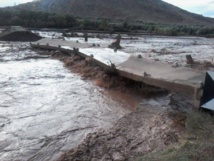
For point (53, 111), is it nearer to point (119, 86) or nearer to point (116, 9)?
point (119, 86)

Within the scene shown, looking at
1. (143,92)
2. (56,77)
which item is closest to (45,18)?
(56,77)

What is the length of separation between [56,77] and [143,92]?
3113 millimetres

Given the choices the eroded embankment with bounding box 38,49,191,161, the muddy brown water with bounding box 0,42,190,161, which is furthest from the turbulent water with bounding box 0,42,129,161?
the eroded embankment with bounding box 38,49,191,161

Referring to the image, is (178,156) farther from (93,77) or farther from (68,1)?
(68,1)

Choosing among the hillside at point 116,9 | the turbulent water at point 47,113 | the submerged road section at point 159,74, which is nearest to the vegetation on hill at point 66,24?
the hillside at point 116,9

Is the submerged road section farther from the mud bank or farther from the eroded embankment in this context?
the eroded embankment

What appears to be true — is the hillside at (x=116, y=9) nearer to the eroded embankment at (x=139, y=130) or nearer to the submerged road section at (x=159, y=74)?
the submerged road section at (x=159, y=74)

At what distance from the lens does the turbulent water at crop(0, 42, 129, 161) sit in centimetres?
433

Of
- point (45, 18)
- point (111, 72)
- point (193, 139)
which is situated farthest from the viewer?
point (45, 18)

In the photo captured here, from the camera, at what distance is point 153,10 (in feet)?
203

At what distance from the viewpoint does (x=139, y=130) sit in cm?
483

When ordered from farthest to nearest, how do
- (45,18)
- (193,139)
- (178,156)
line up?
(45,18), (193,139), (178,156)

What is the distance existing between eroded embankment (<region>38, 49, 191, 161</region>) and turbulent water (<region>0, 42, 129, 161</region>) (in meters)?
0.27

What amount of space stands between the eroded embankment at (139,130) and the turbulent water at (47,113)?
27 centimetres
